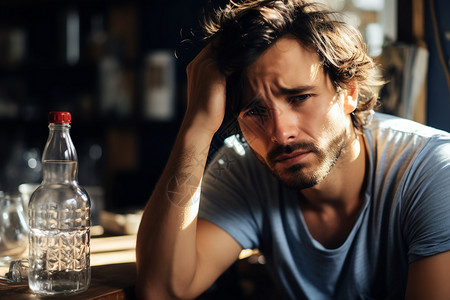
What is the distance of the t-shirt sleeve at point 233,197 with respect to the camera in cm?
124

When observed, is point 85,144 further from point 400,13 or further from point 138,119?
point 400,13

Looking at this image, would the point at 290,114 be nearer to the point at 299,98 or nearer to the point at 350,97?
the point at 299,98

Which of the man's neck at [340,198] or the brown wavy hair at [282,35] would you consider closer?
the brown wavy hair at [282,35]

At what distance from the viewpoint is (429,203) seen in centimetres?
103

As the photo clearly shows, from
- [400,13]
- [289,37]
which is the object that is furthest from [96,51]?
[289,37]

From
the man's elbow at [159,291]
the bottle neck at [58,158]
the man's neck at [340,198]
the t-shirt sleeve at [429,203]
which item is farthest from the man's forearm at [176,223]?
the t-shirt sleeve at [429,203]

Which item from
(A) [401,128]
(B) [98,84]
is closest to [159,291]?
(A) [401,128]

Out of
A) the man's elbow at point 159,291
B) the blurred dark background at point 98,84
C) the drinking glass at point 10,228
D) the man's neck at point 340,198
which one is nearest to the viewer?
the man's elbow at point 159,291

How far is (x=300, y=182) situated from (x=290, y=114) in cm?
16

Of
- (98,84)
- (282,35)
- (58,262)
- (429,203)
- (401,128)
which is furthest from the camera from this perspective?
(98,84)

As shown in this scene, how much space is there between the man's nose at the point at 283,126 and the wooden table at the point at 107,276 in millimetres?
443

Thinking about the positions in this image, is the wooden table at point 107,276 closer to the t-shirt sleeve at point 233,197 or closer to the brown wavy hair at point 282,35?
the t-shirt sleeve at point 233,197

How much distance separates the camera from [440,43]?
1.65m

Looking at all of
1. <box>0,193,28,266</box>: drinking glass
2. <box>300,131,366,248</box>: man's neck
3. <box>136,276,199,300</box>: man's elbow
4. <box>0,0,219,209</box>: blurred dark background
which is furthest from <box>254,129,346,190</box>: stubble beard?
<box>0,0,219,209</box>: blurred dark background
